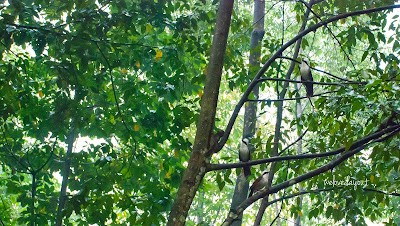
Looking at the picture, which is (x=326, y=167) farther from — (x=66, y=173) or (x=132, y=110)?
(x=66, y=173)

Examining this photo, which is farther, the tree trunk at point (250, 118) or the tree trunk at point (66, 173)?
the tree trunk at point (250, 118)

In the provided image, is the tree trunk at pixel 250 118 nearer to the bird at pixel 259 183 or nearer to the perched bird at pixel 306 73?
the bird at pixel 259 183

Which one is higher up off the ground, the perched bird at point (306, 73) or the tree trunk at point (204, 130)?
the perched bird at point (306, 73)

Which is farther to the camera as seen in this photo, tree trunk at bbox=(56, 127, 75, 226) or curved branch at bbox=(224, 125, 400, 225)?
tree trunk at bbox=(56, 127, 75, 226)

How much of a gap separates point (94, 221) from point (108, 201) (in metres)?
0.24

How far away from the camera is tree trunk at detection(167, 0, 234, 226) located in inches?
82.7

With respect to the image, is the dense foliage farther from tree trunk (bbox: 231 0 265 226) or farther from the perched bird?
tree trunk (bbox: 231 0 265 226)

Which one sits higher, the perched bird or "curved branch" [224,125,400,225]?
the perched bird

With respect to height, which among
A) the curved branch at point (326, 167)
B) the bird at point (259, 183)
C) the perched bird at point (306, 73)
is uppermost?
the perched bird at point (306, 73)

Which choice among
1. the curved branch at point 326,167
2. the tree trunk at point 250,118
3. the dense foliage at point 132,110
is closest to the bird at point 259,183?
the dense foliage at point 132,110

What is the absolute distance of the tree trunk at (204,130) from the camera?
6.89 feet

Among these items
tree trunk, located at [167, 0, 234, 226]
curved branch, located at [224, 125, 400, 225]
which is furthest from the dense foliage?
tree trunk, located at [167, 0, 234, 226]

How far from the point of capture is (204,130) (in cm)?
224

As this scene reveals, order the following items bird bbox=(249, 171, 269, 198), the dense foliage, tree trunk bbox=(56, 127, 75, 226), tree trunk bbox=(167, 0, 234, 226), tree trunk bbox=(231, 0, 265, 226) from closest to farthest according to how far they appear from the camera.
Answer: tree trunk bbox=(167, 0, 234, 226) → the dense foliage → bird bbox=(249, 171, 269, 198) → tree trunk bbox=(56, 127, 75, 226) → tree trunk bbox=(231, 0, 265, 226)
